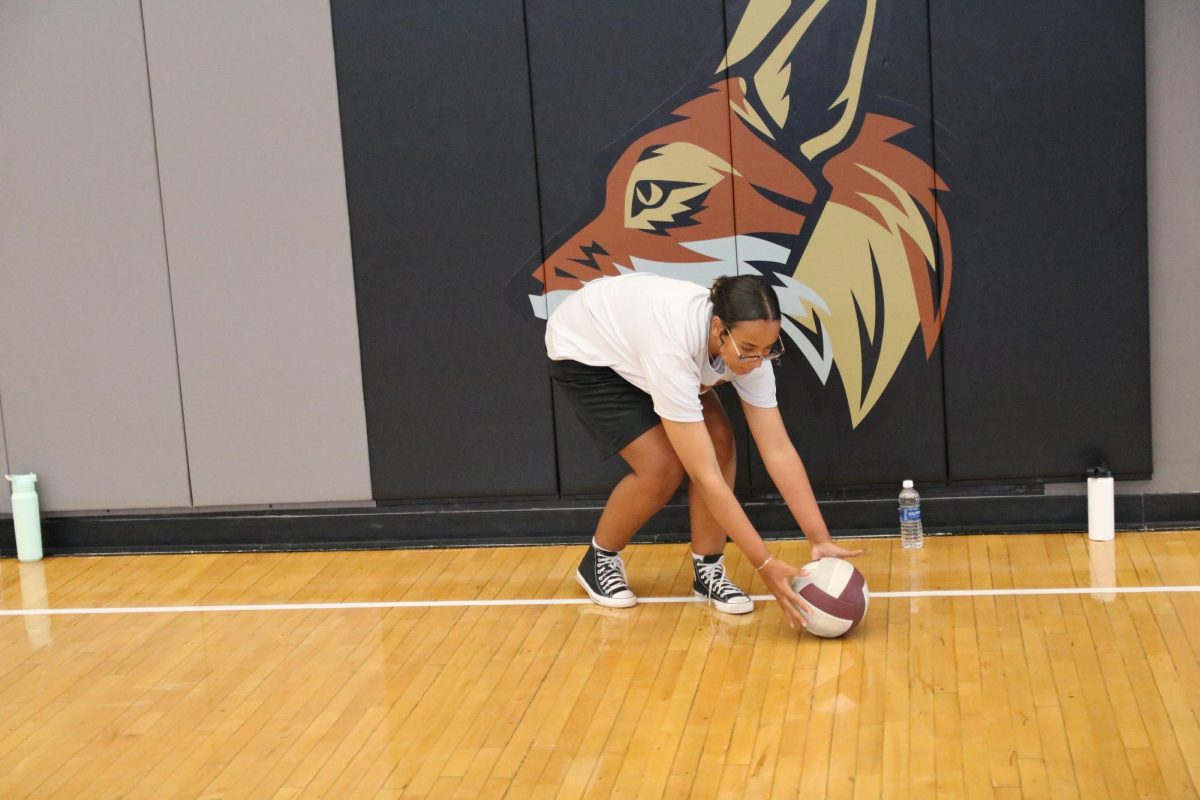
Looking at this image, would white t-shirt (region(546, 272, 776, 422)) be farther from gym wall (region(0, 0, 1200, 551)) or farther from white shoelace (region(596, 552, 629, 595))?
gym wall (region(0, 0, 1200, 551))

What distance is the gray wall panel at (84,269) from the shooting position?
455cm

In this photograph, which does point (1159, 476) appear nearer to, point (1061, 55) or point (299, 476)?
point (1061, 55)

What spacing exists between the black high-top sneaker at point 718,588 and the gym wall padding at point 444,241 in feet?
2.86

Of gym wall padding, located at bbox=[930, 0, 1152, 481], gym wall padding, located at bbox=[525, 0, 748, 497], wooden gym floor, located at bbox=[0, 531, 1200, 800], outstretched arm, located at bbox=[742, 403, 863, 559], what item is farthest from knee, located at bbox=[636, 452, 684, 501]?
gym wall padding, located at bbox=[930, 0, 1152, 481]

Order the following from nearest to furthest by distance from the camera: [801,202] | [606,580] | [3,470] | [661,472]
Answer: [661,472] < [606,580] < [801,202] < [3,470]

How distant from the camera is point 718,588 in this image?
3787 millimetres

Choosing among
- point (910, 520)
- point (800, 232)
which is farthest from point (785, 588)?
point (800, 232)

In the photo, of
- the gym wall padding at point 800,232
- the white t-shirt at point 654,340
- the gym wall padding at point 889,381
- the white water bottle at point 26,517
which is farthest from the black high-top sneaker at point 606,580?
the white water bottle at point 26,517

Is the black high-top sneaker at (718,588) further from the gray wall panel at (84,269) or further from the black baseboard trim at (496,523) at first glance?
the gray wall panel at (84,269)

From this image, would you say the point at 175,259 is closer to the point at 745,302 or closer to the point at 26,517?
the point at 26,517

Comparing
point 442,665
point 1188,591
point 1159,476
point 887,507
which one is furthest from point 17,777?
point 1159,476

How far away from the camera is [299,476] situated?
468 centimetres

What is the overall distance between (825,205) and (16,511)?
3045 millimetres

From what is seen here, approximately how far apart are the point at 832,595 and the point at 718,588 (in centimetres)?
49
